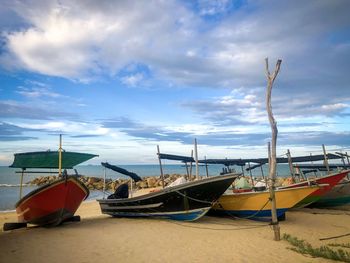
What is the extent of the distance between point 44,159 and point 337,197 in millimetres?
15343

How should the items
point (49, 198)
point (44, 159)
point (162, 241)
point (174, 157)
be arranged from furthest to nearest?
point (174, 157) < point (44, 159) < point (49, 198) < point (162, 241)

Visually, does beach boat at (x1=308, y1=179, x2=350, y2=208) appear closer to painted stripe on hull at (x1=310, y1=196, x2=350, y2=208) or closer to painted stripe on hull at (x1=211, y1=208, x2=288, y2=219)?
painted stripe on hull at (x1=310, y1=196, x2=350, y2=208)

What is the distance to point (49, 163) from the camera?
1169 centimetres

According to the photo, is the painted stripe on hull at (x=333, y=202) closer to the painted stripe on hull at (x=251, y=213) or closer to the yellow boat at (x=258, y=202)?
the yellow boat at (x=258, y=202)

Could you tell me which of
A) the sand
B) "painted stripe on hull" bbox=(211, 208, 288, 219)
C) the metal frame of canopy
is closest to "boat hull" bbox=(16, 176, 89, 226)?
the sand

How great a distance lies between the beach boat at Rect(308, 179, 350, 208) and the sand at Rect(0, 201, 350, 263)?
3914 millimetres

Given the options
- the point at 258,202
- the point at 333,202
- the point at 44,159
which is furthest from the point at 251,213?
the point at 44,159

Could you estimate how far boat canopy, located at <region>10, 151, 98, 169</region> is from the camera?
11.2m

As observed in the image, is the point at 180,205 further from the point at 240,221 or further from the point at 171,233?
the point at 240,221

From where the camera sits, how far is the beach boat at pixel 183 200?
1066cm

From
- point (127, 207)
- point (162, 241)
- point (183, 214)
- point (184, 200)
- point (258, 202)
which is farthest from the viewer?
point (127, 207)

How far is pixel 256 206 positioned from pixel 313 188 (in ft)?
7.53

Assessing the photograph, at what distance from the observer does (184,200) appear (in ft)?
36.3

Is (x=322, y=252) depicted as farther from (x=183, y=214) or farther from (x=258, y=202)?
(x=183, y=214)
